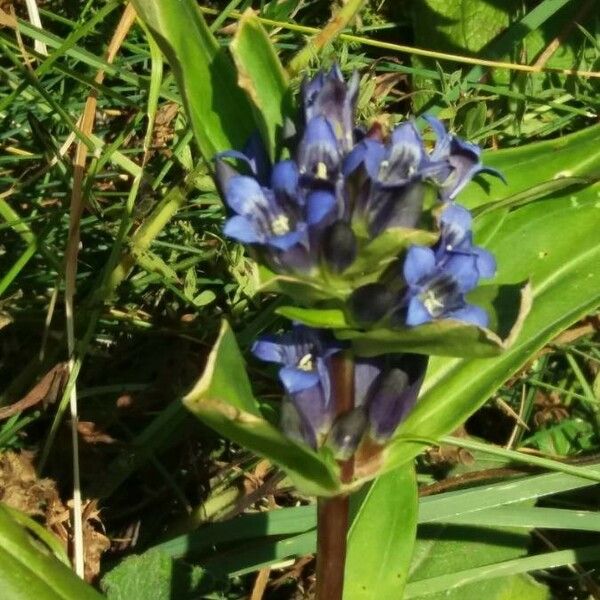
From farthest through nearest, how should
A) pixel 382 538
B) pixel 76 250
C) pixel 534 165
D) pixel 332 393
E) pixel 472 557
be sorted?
pixel 472 557
pixel 76 250
pixel 382 538
pixel 534 165
pixel 332 393

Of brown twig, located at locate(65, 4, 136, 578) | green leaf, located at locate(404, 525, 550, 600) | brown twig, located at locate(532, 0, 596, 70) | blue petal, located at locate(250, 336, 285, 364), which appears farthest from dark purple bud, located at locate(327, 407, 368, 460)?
brown twig, located at locate(532, 0, 596, 70)

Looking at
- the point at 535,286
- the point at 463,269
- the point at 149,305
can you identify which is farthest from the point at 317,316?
the point at 149,305

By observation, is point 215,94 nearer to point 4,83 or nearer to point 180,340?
point 180,340

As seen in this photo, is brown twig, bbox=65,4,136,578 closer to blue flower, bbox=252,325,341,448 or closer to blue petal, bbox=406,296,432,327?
blue flower, bbox=252,325,341,448

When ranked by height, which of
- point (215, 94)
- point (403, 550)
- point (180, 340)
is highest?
point (215, 94)

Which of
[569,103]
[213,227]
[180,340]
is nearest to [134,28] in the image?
[213,227]

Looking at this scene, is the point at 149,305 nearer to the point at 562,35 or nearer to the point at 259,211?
the point at 259,211
